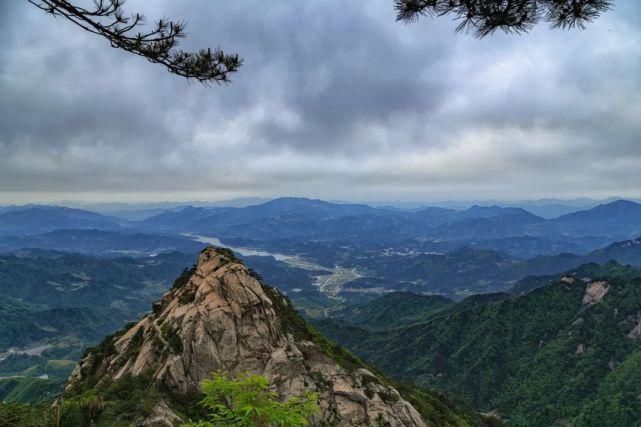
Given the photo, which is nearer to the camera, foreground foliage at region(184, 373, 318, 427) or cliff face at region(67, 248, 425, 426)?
foreground foliage at region(184, 373, 318, 427)

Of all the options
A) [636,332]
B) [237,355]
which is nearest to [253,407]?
[237,355]

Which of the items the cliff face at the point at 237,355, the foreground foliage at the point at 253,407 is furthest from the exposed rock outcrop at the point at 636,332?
the foreground foliage at the point at 253,407

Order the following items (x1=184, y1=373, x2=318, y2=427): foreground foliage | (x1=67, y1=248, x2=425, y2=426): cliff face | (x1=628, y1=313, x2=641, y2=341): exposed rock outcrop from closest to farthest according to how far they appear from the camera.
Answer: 1. (x1=184, y1=373, x2=318, y2=427): foreground foliage
2. (x1=67, y1=248, x2=425, y2=426): cliff face
3. (x1=628, y1=313, x2=641, y2=341): exposed rock outcrop

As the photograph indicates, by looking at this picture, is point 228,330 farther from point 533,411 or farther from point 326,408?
point 533,411

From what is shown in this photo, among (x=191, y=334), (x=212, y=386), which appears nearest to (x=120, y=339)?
(x=191, y=334)

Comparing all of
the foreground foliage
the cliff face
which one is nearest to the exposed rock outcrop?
the cliff face

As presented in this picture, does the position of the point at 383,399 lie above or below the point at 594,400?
above

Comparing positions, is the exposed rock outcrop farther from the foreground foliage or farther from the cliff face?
the foreground foliage

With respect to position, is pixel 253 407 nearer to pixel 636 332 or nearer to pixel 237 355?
pixel 237 355
